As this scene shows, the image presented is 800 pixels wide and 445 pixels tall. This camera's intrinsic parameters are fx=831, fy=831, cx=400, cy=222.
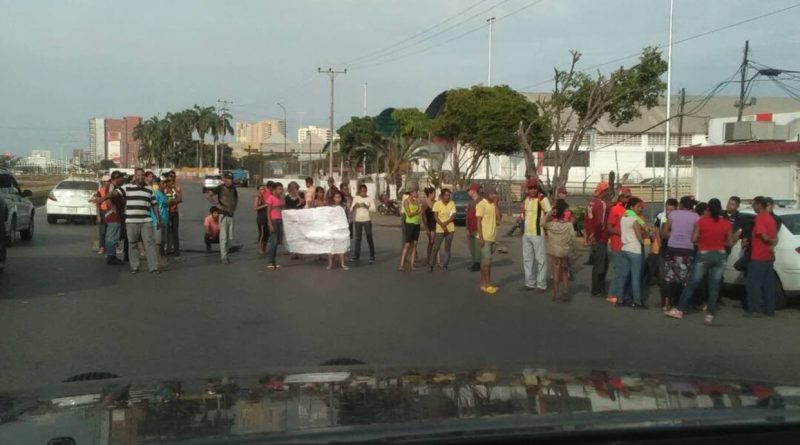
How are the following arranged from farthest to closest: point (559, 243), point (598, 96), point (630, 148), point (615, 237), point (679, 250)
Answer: point (630, 148), point (598, 96), point (559, 243), point (615, 237), point (679, 250)

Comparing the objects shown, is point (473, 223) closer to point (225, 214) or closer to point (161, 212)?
point (225, 214)

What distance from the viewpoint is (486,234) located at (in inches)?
549

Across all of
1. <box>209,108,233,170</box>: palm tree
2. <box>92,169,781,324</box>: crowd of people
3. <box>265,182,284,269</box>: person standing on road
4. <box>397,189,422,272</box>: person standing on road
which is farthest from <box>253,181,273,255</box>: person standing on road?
<box>209,108,233,170</box>: palm tree

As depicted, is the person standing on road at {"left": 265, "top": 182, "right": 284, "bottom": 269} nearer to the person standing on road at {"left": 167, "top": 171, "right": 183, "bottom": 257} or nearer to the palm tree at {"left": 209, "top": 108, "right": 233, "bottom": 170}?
the person standing on road at {"left": 167, "top": 171, "right": 183, "bottom": 257}

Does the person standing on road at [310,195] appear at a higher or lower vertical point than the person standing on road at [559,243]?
higher

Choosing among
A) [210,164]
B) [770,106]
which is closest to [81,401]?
[770,106]

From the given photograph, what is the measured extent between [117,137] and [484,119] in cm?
10714

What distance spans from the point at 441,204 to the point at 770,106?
60841 millimetres

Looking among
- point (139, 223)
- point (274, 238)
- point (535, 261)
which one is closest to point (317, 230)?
point (274, 238)

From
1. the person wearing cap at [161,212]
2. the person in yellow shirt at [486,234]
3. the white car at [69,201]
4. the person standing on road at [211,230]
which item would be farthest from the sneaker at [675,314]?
the white car at [69,201]

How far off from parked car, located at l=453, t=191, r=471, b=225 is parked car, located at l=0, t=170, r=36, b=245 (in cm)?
1553

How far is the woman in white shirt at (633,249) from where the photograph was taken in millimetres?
12047

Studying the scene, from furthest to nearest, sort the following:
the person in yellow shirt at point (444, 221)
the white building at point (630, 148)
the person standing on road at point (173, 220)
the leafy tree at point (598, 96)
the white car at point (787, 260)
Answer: the white building at point (630, 148), the leafy tree at point (598, 96), the person standing on road at point (173, 220), the person in yellow shirt at point (444, 221), the white car at point (787, 260)

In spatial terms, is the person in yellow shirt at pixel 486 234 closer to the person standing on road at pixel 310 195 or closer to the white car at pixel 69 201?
the person standing on road at pixel 310 195
